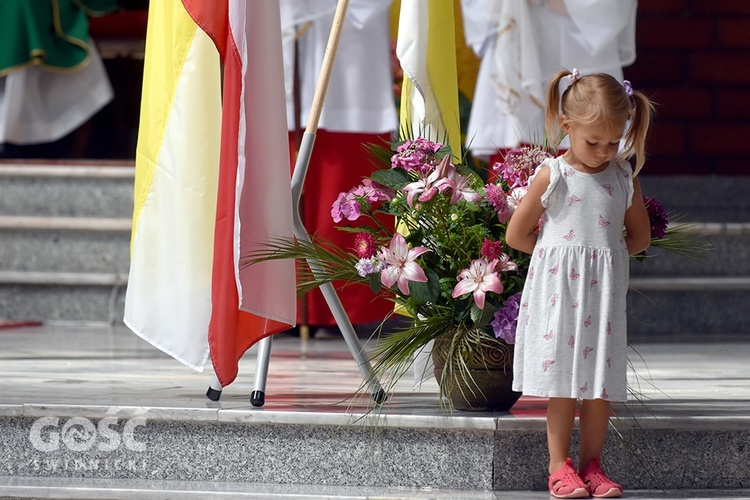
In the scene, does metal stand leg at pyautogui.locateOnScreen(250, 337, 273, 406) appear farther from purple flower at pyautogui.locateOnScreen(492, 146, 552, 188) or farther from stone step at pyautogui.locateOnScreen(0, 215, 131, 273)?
stone step at pyautogui.locateOnScreen(0, 215, 131, 273)

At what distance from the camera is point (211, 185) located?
2312mm

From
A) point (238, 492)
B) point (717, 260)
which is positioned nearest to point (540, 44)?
point (717, 260)

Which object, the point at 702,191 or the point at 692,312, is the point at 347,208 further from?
the point at 702,191

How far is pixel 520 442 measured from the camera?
212 cm

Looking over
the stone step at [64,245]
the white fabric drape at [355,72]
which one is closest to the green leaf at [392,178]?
the white fabric drape at [355,72]

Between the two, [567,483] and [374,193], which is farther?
[374,193]

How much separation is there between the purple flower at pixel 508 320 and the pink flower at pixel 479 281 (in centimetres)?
5

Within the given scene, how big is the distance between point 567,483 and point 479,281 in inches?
15.6

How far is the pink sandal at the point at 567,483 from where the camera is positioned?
2.02 meters

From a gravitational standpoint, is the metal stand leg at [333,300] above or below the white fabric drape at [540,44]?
below

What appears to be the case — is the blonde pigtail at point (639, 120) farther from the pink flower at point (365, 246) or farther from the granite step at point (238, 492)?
the granite step at point (238, 492)

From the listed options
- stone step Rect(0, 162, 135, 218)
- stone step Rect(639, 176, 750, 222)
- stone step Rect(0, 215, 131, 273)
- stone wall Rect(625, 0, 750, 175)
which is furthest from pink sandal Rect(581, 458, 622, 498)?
stone wall Rect(625, 0, 750, 175)

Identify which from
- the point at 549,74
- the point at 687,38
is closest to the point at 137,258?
the point at 549,74

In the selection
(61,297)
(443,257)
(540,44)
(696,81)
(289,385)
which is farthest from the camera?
(696,81)
